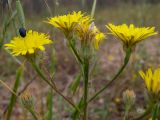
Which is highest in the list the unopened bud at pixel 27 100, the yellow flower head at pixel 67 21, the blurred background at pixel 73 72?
the yellow flower head at pixel 67 21

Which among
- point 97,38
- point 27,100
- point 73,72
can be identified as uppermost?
point 97,38

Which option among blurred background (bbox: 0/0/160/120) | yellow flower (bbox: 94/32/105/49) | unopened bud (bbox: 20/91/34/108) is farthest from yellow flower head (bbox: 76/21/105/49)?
unopened bud (bbox: 20/91/34/108)

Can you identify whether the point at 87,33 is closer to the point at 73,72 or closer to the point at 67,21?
the point at 67,21

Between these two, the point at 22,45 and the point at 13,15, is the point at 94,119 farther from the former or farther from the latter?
the point at 22,45

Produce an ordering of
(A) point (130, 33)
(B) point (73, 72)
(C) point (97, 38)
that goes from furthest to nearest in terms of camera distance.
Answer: (B) point (73, 72) < (C) point (97, 38) < (A) point (130, 33)

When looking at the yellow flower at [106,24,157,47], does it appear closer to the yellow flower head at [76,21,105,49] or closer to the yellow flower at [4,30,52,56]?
the yellow flower head at [76,21,105,49]

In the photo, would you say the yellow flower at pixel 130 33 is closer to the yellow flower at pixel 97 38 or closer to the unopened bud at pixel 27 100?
the yellow flower at pixel 97 38

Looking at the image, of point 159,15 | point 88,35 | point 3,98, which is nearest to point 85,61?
point 88,35

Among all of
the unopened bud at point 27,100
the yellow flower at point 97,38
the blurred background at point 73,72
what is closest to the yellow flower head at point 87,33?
the yellow flower at point 97,38

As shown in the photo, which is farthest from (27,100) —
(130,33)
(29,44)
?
(130,33)
